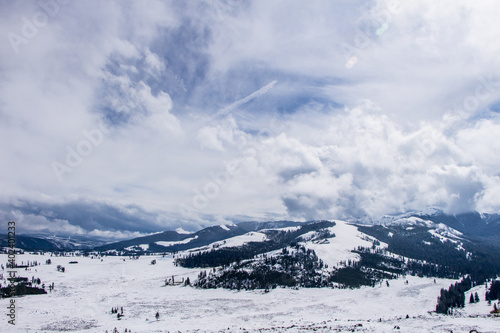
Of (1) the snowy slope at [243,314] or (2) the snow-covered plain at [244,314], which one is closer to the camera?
(2) the snow-covered plain at [244,314]

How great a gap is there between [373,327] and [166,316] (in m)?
81.3

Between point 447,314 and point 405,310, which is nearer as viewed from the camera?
point 447,314

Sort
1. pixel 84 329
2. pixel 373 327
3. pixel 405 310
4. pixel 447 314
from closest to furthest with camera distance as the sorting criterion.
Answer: pixel 373 327 < pixel 84 329 < pixel 447 314 < pixel 405 310

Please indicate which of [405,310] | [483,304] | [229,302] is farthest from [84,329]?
[483,304]

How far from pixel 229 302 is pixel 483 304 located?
129 meters

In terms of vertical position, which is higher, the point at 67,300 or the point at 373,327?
the point at 373,327

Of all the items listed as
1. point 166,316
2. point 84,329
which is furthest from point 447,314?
point 84,329

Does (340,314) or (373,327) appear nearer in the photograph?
(373,327)

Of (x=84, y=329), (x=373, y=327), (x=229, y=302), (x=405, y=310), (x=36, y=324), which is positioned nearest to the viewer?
(x=373, y=327)

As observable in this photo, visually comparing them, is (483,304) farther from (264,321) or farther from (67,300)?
(67,300)

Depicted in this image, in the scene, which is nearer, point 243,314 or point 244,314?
point 244,314

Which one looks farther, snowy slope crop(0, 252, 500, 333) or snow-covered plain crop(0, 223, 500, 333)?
snowy slope crop(0, 252, 500, 333)

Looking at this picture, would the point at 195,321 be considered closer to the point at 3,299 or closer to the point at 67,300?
the point at 67,300

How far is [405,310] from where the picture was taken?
486 ft
